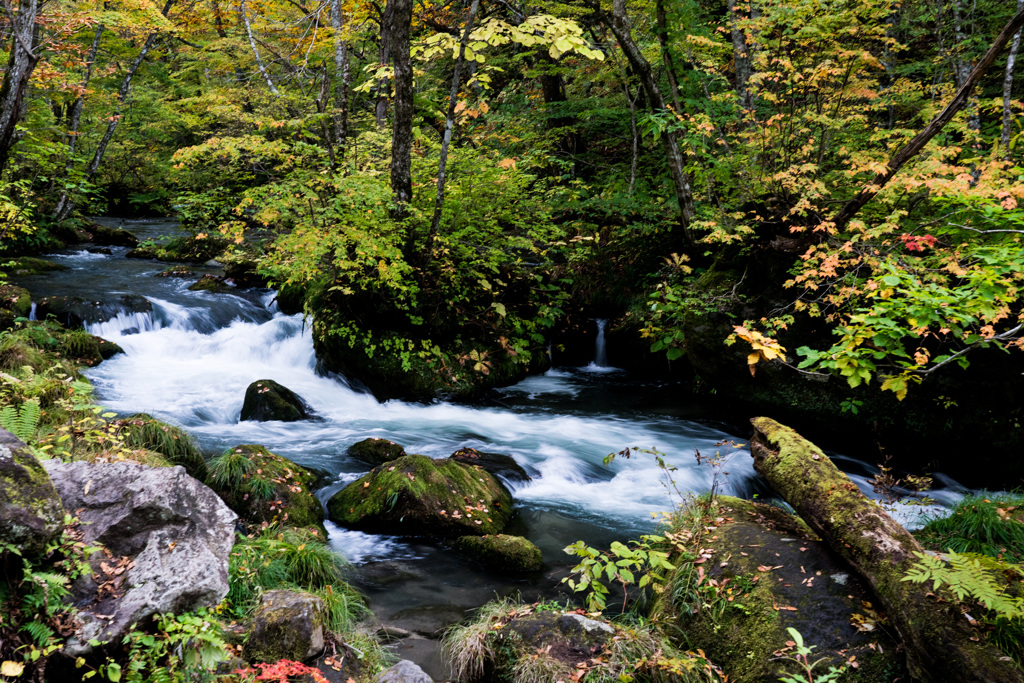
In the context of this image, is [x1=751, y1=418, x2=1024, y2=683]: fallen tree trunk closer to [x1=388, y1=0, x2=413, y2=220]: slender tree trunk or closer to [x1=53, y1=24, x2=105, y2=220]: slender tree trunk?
[x1=388, y1=0, x2=413, y2=220]: slender tree trunk

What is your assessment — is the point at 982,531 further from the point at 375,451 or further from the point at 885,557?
the point at 375,451

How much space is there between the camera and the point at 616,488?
7426 millimetres

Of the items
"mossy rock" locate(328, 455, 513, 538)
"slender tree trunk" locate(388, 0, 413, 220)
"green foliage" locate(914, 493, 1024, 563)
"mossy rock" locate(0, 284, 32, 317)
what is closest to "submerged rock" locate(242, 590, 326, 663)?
"mossy rock" locate(328, 455, 513, 538)

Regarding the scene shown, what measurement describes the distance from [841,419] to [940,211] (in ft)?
10.8

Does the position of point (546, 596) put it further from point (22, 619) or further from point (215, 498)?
point (22, 619)

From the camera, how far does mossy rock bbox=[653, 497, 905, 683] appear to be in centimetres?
344

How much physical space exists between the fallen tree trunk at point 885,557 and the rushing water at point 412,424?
765 millimetres

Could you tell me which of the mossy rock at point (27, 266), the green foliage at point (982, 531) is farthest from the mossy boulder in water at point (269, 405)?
the green foliage at point (982, 531)

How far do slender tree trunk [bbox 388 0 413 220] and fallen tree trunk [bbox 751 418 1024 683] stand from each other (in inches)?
272

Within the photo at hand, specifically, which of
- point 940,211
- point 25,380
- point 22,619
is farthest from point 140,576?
point 940,211

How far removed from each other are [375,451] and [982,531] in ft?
22.1

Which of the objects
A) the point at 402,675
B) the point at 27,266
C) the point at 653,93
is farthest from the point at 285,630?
the point at 27,266

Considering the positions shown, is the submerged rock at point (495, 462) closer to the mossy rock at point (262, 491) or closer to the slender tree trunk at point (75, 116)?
the mossy rock at point (262, 491)

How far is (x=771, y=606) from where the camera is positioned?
3.76 metres
